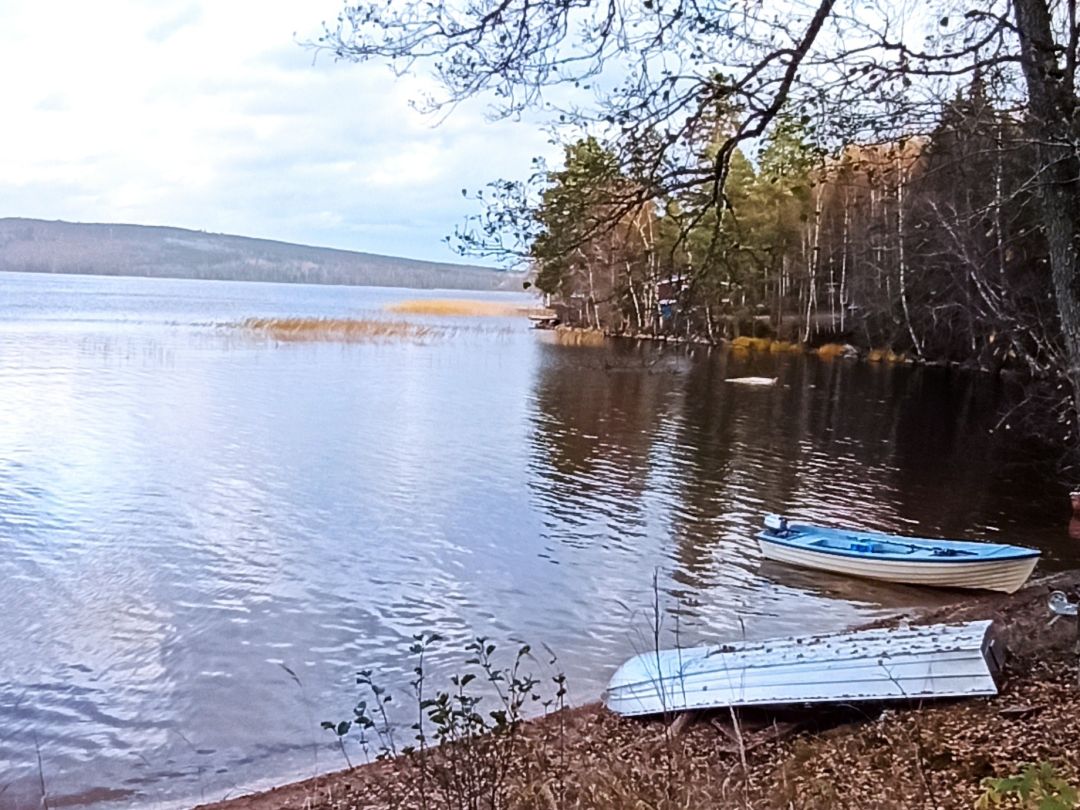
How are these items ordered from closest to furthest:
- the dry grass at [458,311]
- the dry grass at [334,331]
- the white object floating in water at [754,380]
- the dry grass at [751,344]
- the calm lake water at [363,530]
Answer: the calm lake water at [363,530] < the white object floating in water at [754,380] < the dry grass at [334,331] < the dry grass at [751,344] < the dry grass at [458,311]

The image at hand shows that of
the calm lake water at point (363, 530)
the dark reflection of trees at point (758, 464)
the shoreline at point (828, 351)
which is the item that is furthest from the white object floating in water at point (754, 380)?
the shoreline at point (828, 351)

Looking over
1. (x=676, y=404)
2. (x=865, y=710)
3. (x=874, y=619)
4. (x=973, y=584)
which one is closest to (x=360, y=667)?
(x=865, y=710)

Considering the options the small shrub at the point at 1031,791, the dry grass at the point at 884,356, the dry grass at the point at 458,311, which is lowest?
the small shrub at the point at 1031,791

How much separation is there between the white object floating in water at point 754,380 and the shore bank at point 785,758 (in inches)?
1056

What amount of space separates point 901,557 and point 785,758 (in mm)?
7220

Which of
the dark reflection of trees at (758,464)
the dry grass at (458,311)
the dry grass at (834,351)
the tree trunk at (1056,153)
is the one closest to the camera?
the tree trunk at (1056,153)

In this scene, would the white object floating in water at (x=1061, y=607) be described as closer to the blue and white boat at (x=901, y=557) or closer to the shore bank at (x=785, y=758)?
the shore bank at (x=785, y=758)

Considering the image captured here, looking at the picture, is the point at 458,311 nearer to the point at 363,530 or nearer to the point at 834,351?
the point at 834,351

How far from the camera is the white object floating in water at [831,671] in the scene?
6.48 m

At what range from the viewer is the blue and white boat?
481 inches

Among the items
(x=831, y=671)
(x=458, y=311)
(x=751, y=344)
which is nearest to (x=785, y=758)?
(x=831, y=671)

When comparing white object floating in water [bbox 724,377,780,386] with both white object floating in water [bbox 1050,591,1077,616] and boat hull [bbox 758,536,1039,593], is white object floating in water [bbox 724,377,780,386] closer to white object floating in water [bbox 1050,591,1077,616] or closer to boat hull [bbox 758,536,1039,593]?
boat hull [bbox 758,536,1039,593]

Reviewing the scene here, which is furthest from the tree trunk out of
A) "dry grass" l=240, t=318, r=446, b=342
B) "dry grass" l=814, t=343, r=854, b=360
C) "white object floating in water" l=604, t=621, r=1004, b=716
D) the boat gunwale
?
"dry grass" l=240, t=318, r=446, b=342

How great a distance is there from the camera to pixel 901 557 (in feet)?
41.3
